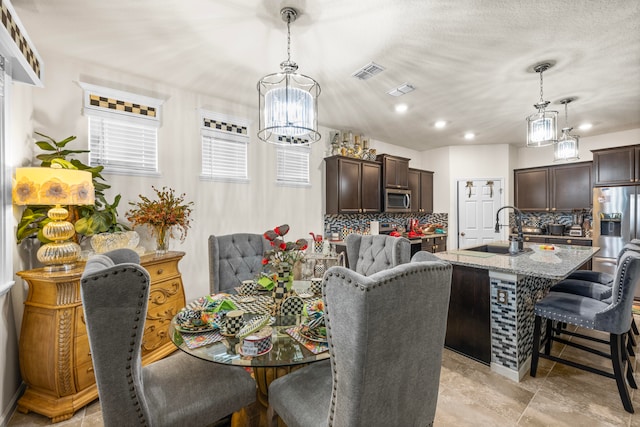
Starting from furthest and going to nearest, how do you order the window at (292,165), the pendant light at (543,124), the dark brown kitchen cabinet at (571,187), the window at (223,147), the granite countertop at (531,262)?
the dark brown kitchen cabinet at (571,187), the window at (292,165), the window at (223,147), the pendant light at (543,124), the granite countertop at (531,262)

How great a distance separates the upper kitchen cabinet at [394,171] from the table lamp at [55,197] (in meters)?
4.26

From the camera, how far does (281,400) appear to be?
4.35 ft

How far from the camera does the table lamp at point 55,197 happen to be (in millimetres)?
1938

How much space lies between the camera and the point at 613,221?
14.8ft

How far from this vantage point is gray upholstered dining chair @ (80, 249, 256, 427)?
1047 mm

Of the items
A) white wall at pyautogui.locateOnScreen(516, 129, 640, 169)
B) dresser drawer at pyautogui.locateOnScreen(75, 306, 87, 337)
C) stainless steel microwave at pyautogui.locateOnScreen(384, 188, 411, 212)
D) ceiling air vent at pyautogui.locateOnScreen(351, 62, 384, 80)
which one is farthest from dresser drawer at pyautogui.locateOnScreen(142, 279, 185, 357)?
white wall at pyautogui.locateOnScreen(516, 129, 640, 169)

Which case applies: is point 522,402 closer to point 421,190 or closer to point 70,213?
point 70,213

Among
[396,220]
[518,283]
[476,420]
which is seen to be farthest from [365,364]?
[396,220]

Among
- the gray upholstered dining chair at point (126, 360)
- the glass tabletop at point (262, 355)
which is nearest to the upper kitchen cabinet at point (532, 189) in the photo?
the glass tabletop at point (262, 355)

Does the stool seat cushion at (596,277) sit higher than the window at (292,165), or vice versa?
the window at (292,165)

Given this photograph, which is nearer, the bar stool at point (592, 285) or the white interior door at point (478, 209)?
the bar stool at point (592, 285)

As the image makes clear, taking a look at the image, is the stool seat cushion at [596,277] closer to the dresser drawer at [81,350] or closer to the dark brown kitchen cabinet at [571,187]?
the dark brown kitchen cabinet at [571,187]

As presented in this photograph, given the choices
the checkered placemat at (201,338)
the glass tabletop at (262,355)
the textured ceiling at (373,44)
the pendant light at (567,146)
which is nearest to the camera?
the glass tabletop at (262,355)

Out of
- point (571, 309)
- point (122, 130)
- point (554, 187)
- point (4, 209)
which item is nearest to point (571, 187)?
point (554, 187)
